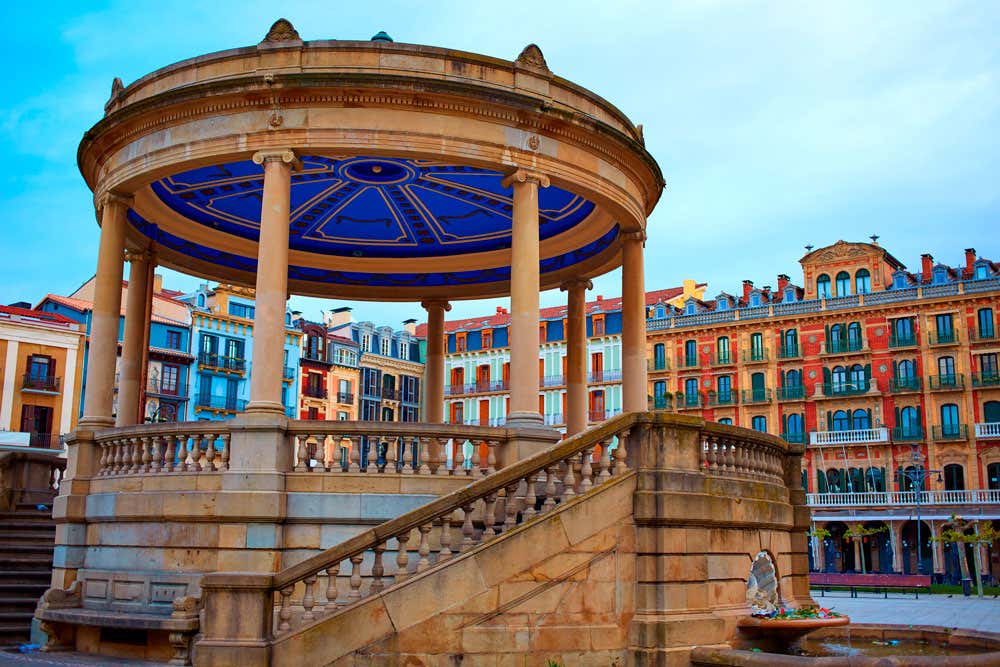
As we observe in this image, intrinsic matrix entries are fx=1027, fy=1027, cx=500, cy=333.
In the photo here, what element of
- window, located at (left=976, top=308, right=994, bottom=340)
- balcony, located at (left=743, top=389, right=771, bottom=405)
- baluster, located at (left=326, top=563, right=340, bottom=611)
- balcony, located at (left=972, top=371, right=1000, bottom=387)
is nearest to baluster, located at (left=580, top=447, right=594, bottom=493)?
baluster, located at (left=326, top=563, right=340, bottom=611)

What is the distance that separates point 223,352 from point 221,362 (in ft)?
4.07

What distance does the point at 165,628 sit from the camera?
13906mm

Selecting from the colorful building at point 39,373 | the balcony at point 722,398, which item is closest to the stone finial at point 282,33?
the colorful building at point 39,373

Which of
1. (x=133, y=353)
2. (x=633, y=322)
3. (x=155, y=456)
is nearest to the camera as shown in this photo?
(x=155, y=456)

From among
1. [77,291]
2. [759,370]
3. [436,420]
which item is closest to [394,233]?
[436,420]

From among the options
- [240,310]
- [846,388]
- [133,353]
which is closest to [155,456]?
[133,353]

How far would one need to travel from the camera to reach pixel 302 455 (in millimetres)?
15781

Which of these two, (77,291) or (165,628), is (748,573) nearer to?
(165,628)

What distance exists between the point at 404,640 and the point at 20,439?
5103cm

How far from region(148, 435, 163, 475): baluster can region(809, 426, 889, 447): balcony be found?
68.6 metres

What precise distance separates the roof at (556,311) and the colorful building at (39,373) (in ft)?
111

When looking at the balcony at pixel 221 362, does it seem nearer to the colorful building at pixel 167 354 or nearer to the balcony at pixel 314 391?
the colorful building at pixel 167 354

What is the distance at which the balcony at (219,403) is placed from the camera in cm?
7462

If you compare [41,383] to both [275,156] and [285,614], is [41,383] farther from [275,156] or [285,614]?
[285,614]
